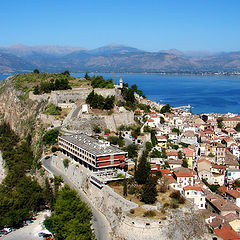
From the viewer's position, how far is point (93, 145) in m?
23.6

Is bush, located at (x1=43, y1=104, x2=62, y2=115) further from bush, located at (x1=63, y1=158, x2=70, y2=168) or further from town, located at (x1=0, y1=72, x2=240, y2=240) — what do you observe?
bush, located at (x1=63, y1=158, x2=70, y2=168)

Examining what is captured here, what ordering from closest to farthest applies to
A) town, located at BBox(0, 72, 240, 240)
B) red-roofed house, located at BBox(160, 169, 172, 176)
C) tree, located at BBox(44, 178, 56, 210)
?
town, located at BBox(0, 72, 240, 240) < tree, located at BBox(44, 178, 56, 210) < red-roofed house, located at BBox(160, 169, 172, 176)

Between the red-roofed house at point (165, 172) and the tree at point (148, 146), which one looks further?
the tree at point (148, 146)

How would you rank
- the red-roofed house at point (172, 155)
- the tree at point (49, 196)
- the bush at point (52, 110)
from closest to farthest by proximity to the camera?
the tree at point (49, 196), the red-roofed house at point (172, 155), the bush at point (52, 110)

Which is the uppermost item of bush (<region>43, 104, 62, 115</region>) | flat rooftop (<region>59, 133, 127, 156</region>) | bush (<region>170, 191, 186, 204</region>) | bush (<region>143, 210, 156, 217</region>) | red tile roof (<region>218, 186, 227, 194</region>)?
bush (<region>43, 104, 62, 115</region>)

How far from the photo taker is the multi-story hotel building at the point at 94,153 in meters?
21.4

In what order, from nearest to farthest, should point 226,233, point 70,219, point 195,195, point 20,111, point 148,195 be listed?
point 70,219, point 148,195, point 226,233, point 195,195, point 20,111

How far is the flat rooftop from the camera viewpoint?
21875 millimetres

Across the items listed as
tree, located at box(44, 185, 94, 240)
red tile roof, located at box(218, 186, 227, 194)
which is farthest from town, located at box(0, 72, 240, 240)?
tree, located at box(44, 185, 94, 240)

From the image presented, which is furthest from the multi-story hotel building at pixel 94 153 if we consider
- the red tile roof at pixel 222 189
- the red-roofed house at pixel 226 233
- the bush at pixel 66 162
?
the red tile roof at pixel 222 189

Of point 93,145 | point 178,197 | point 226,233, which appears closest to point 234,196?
point 226,233

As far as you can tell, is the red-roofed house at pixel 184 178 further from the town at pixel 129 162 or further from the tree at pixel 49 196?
the tree at pixel 49 196

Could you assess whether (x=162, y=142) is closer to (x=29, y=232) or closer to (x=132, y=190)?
(x=132, y=190)

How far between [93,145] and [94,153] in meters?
2.17
